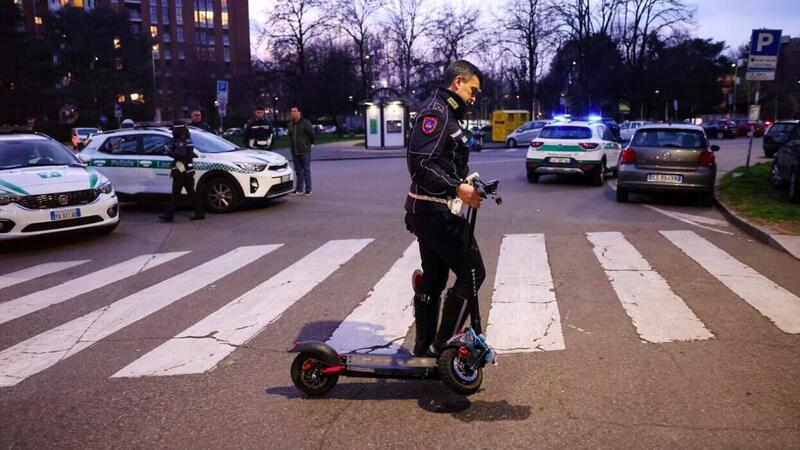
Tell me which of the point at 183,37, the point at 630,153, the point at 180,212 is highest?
the point at 183,37

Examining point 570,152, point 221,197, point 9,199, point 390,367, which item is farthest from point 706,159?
point 9,199

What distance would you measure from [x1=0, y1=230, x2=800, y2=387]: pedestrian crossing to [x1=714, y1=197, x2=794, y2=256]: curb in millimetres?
731

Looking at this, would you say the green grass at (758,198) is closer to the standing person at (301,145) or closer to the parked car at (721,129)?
the standing person at (301,145)

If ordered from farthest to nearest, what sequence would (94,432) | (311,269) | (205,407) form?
(311,269)
(205,407)
(94,432)

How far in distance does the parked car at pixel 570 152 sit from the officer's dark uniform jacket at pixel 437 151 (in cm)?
1311

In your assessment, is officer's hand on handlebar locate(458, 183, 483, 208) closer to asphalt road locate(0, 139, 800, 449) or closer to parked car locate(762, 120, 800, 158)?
asphalt road locate(0, 139, 800, 449)

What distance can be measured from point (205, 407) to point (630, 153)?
1090 centimetres

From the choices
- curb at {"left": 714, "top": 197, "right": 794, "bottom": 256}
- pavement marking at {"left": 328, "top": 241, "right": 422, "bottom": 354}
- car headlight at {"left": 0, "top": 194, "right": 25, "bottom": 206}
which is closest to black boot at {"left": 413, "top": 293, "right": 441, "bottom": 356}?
pavement marking at {"left": 328, "top": 241, "right": 422, "bottom": 354}

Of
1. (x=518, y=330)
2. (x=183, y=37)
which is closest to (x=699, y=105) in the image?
(x=183, y=37)

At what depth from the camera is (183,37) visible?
319 feet

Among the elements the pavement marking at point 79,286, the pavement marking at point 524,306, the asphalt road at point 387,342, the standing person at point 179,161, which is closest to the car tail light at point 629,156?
the asphalt road at point 387,342

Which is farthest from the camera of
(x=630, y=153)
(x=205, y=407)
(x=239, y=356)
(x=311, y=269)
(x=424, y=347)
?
(x=630, y=153)

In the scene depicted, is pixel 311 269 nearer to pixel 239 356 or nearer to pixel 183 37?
pixel 239 356

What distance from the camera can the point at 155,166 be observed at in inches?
506
